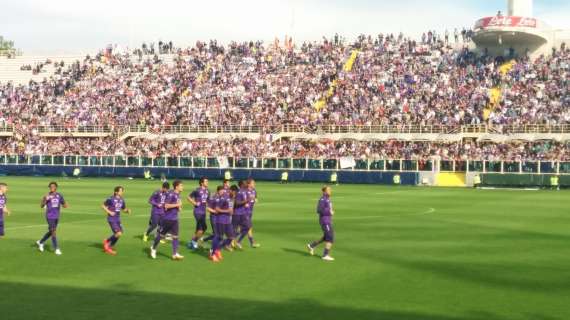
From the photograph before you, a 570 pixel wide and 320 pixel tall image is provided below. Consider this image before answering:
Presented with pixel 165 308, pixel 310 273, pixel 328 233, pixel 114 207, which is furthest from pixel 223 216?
pixel 165 308

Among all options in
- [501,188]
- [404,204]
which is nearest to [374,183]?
[501,188]

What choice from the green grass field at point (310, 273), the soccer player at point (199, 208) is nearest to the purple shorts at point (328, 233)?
the green grass field at point (310, 273)

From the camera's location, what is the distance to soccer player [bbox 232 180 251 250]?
24031 mm

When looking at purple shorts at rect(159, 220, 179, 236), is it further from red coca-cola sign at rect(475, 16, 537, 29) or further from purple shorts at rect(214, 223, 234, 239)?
red coca-cola sign at rect(475, 16, 537, 29)

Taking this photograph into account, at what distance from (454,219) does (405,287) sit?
17209 millimetres

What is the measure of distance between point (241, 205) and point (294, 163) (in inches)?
1814

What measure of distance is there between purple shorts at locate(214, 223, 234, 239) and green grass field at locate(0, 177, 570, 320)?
2.20 ft

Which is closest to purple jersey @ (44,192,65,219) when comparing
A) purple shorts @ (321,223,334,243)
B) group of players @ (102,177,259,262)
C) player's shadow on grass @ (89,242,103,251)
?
group of players @ (102,177,259,262)

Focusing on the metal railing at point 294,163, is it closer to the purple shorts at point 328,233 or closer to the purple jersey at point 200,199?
the purple jersey at point 200,199

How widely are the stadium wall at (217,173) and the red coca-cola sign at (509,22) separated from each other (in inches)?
748

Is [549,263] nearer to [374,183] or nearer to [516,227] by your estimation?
[516,227]

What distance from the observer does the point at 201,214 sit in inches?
958

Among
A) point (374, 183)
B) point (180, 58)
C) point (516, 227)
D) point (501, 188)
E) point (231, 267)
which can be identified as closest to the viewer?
point (231, 267)

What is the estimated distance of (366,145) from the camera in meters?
71.6
